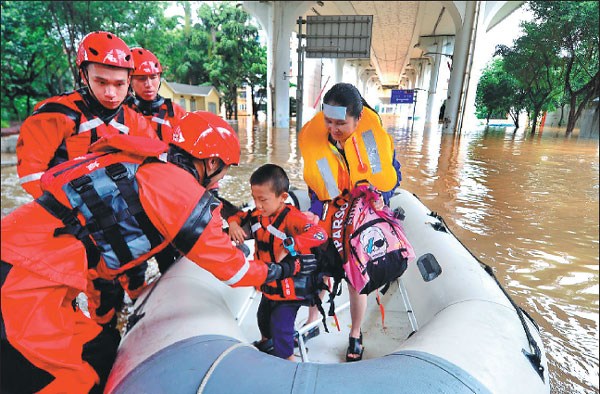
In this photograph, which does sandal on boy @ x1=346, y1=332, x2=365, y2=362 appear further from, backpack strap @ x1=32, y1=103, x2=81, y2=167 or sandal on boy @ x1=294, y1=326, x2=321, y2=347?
backpack strap @ x1=32, y1=103, x2=81, y2=167

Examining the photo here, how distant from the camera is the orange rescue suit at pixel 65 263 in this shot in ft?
2.71

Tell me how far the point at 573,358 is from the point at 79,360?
224 centimetres

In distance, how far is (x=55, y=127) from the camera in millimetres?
1571

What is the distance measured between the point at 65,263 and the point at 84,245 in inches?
2.8

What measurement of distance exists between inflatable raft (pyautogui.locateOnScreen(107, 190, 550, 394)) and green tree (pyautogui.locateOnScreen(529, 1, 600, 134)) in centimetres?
386

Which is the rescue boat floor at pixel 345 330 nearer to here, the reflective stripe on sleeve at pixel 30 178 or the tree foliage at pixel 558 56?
the reflective stripe on sleeve at pixel 30 178

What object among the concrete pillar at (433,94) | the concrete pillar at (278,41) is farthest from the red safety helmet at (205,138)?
the concrete pillar at (433,94)

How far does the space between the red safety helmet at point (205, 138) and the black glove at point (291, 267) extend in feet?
1.41

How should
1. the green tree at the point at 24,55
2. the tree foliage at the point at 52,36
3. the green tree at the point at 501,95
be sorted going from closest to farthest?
the green tree at the point at 501,95 < the green tree at the point at 24,55 < the tree foliage at the point at 52,36

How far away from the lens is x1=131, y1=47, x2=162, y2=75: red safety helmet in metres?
2.24

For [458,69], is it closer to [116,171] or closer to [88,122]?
[88,122]

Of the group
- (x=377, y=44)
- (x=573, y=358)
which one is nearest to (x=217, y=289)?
(x=573, y=358)

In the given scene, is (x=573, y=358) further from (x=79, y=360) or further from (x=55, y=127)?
(x=55, y=127)

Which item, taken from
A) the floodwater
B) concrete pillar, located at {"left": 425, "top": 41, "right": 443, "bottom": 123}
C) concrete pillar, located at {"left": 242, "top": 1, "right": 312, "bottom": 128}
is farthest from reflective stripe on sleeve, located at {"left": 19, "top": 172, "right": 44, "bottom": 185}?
concrete pillar, located at {"left": 425, "top": 41, "right": 443, "bottom": 123}
